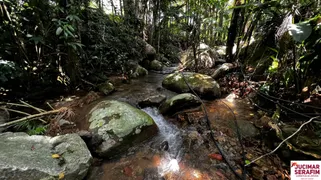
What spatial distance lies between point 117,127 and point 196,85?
2.61m

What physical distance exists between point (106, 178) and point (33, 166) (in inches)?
31.0

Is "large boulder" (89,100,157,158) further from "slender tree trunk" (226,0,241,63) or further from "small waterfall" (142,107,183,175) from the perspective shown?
"slender tree trunk" (226,0,241,63)

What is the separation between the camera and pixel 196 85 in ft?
14.7

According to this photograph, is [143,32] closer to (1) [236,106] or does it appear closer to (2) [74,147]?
(1) [236,106]

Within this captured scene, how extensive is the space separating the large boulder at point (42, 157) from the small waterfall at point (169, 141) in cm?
101

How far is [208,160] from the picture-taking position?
2346 mm

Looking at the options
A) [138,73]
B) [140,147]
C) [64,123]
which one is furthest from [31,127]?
[138,73]

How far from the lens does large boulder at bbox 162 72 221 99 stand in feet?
14.0

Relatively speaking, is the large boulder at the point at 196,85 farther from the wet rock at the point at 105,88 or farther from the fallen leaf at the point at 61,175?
the fallen leaf at the point at 61,175

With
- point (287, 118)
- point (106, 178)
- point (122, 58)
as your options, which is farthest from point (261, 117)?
point (122, 58)

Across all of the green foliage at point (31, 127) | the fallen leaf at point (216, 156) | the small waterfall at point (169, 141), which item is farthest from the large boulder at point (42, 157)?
the fallen leaf at point (216, 156)

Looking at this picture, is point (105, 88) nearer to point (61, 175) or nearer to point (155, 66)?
point (61, 175)

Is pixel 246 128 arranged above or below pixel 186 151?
above

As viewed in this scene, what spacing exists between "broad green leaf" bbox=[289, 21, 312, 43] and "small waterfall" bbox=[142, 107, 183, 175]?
209cm
